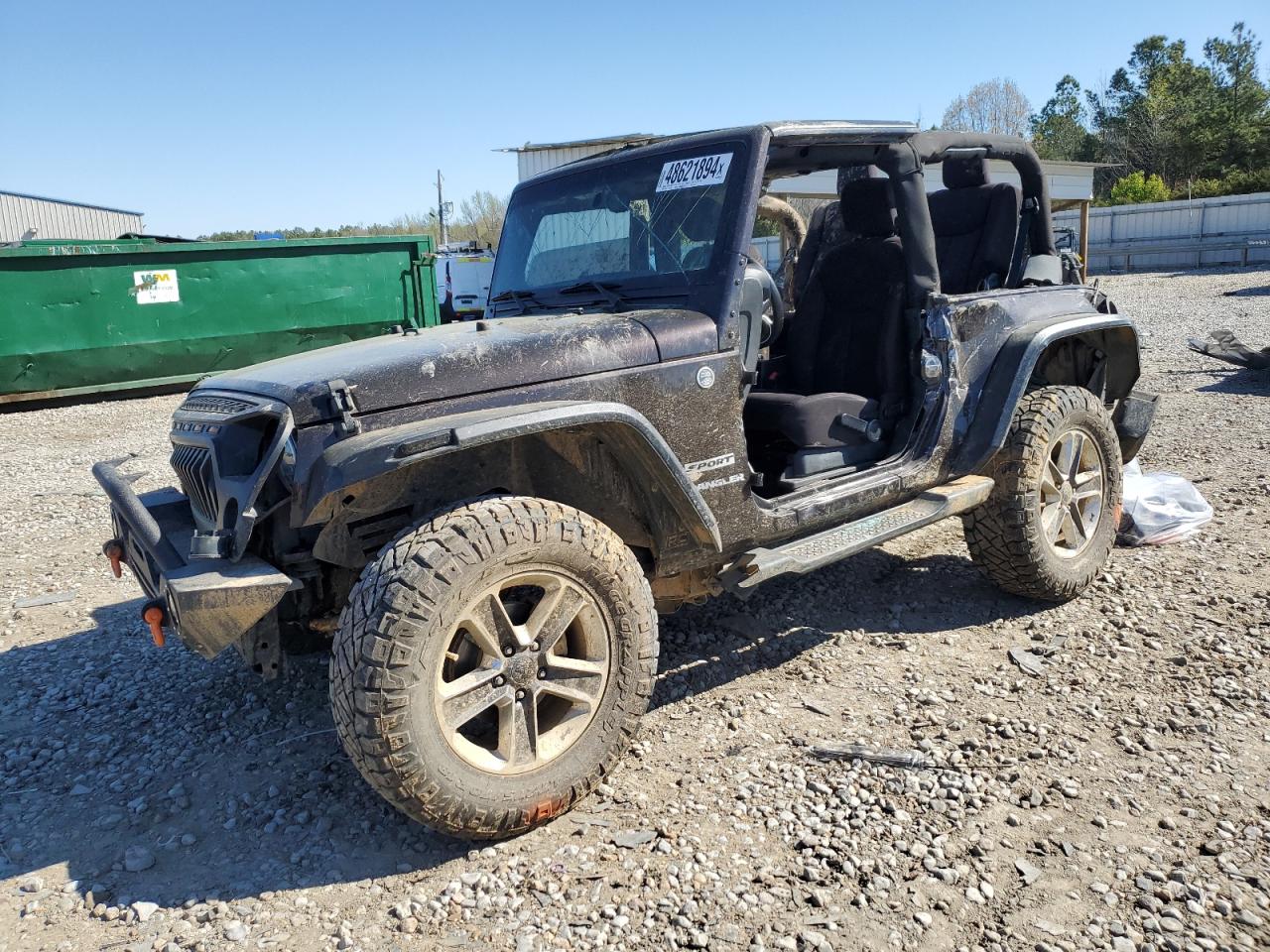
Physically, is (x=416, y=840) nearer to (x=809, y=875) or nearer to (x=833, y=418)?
(x=809, y=875)

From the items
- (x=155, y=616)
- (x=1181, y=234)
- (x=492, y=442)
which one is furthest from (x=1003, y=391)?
(x=1181, y=234)

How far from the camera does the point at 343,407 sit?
Answer: 2.71 meters

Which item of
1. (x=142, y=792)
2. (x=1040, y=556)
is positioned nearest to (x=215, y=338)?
(x=142, y=792)

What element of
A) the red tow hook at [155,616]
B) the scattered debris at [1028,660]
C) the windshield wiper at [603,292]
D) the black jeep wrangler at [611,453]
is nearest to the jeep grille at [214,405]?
the black jeep wrangler at [611,453]

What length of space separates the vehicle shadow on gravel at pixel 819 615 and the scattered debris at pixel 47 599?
3.32 meters

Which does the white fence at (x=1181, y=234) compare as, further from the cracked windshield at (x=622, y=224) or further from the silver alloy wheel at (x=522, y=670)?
the silver alloy wheel at (x=522, y=670)

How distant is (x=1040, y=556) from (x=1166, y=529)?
4.60 ft

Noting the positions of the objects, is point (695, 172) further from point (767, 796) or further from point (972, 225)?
point (767, 796)

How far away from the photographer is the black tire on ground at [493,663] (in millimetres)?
2568

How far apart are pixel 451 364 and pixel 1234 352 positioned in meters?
9.22

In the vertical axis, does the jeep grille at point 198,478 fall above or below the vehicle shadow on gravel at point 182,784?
above

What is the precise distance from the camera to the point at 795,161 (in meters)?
4.05

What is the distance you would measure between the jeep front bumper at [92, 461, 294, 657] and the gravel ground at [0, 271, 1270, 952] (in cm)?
73

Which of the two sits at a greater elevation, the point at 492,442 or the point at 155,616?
the point at 492,442
